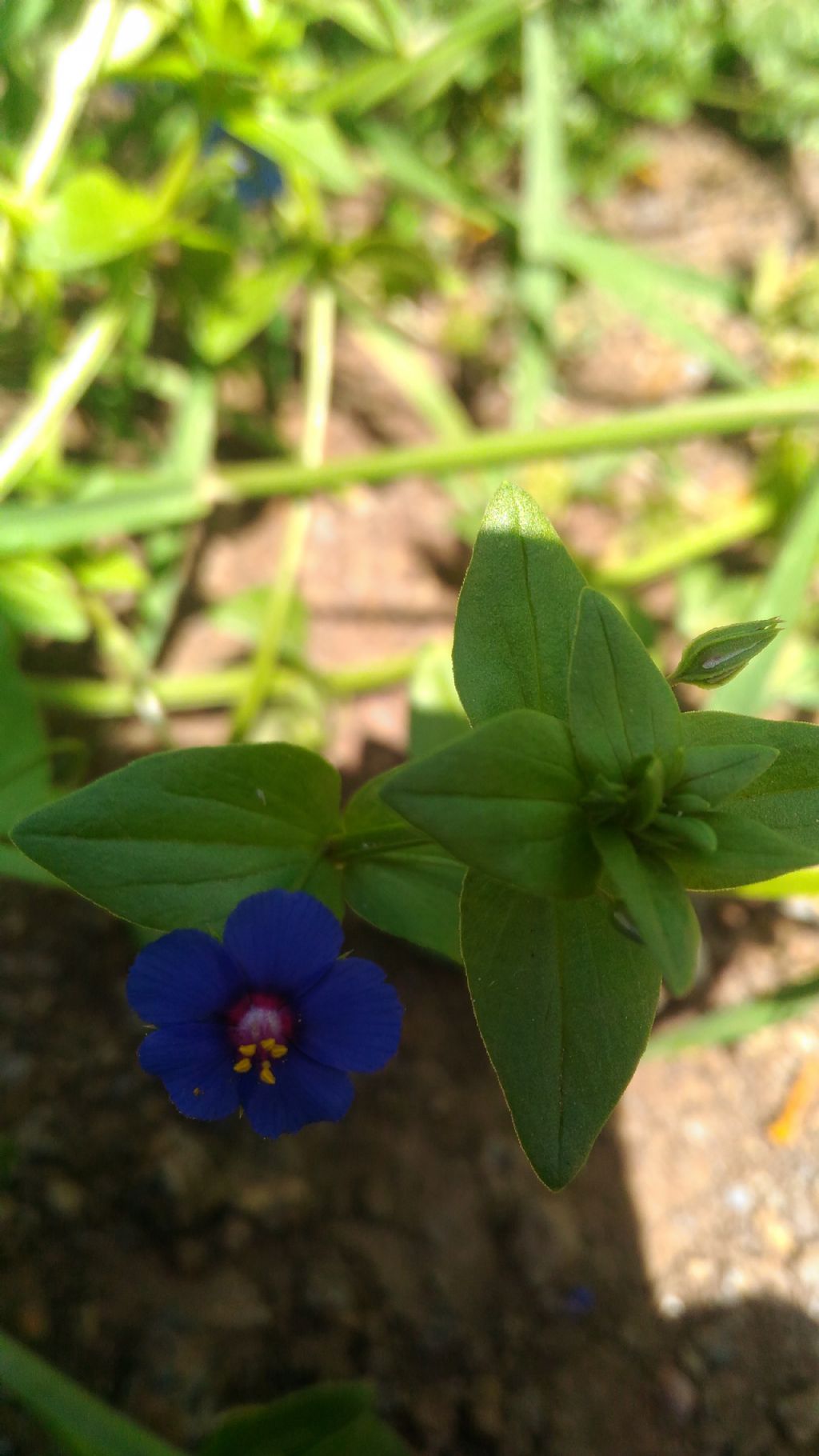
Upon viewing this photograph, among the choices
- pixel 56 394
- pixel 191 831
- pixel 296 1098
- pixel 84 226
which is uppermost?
pixel 84 226

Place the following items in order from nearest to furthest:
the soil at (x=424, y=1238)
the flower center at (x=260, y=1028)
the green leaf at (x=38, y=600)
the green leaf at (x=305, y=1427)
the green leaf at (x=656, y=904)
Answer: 1. the green leaf at (x=656, y=904)
2. the flower center at (x=260, y=1028)
3. the green leaf at (x=305, y=1427)
4. the soil at (x=424, y=1238)
5. the green leaf at (x=38, y=600)

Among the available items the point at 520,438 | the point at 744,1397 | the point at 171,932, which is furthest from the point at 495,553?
the point at 744,1397

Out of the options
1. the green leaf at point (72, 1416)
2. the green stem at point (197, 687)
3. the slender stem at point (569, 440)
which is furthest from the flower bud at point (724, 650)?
the green leaf at point (72, 1416)

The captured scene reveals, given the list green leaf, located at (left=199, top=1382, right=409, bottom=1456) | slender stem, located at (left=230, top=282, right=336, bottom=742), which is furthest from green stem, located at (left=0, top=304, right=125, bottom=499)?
green leaf, located at (left=199, top=1382, right=409, bottom=1456)

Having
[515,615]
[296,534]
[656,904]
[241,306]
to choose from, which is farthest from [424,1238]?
[241,306]

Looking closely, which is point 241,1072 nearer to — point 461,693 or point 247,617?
point 461,693

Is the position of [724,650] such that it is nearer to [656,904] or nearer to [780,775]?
[780,775]

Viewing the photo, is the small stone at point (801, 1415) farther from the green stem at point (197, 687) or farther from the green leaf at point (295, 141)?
the green leaf at point (295, 141)
